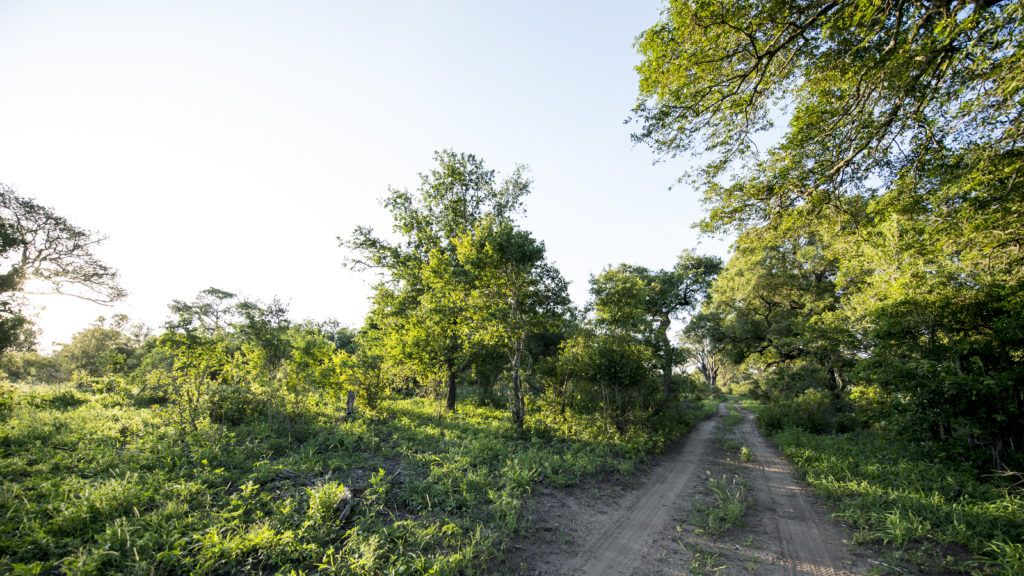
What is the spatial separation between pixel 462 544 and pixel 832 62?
1243 centimetres

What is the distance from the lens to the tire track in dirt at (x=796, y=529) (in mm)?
5926

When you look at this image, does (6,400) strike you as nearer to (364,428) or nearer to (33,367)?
(364,428)

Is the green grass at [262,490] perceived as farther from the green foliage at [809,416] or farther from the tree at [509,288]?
the green foliage at [809,416]

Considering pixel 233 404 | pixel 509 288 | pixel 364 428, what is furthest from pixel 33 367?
pixel 509 288

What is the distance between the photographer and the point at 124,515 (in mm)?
5879

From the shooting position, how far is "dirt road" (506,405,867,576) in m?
5.88

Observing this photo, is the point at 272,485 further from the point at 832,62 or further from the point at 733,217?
the point at 832,62

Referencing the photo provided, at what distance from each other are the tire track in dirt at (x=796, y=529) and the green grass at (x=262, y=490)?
149 inches

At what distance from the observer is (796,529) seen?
23.8 feet

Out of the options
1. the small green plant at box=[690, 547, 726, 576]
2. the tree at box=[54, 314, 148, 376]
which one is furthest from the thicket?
the tree at box=[54, 314, 148, 376]

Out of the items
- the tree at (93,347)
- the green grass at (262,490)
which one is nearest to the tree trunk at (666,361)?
the green grass at (262,490)

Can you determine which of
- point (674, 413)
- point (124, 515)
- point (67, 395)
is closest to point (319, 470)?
point (124, 515)

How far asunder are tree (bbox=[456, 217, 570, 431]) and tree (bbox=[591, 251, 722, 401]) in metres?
2.36

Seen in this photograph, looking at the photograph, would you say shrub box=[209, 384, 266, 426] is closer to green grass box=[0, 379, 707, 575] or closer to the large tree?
green grass box=[0, 379, 707, 575]
